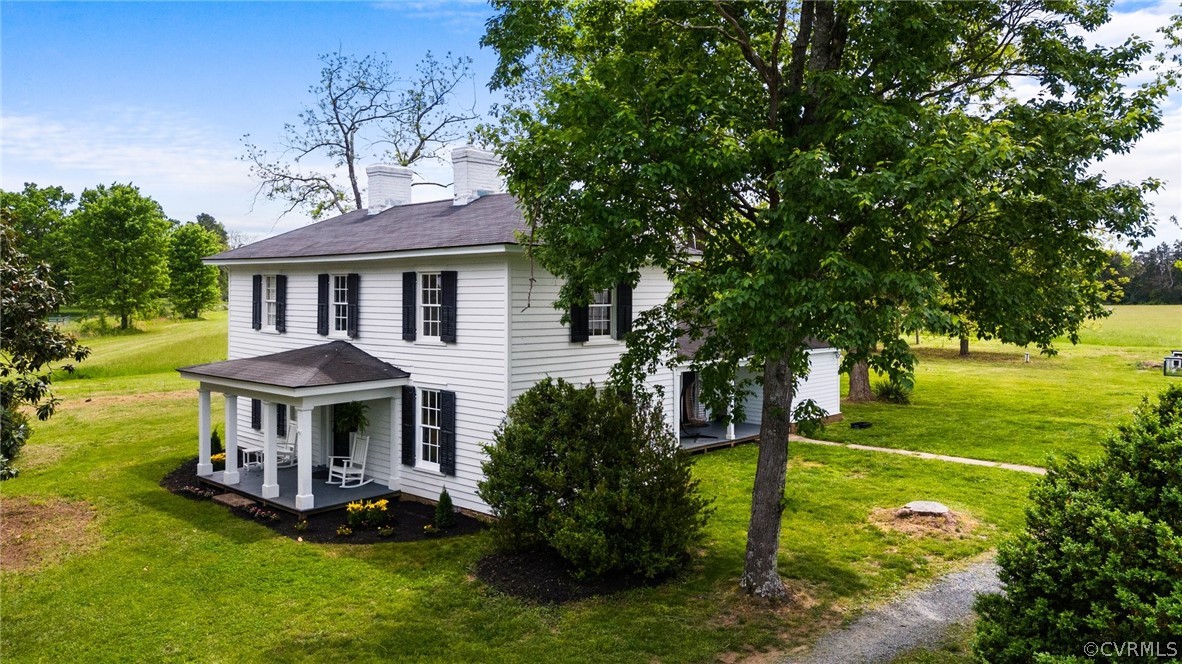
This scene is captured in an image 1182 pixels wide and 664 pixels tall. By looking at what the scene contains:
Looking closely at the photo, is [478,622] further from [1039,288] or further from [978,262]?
[1039,288]

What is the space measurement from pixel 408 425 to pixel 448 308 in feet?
9.38

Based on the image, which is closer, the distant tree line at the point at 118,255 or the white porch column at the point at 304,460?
the white porch column at the point at 304,460

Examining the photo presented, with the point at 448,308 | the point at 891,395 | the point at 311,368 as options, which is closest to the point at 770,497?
the point at 448,308

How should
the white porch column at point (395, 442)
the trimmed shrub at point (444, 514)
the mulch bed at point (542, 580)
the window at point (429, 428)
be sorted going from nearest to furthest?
the mulch bed at point (542, 580) → the trimmed shrub at point (444, 514) → the window at point (429, 428) → the white porch column at point (395, 442)

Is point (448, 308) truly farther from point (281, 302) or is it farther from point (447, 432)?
point (281, 302)

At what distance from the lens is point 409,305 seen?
51.9 feet

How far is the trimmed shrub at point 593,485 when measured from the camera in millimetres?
10617

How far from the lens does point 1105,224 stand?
909cm

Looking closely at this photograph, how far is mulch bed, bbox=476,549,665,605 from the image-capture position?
10601mm

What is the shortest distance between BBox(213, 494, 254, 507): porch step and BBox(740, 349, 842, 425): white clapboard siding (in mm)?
13920

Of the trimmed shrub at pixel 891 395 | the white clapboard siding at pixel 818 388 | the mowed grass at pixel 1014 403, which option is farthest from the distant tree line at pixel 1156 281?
the white clapboard siding at pixel 818 388

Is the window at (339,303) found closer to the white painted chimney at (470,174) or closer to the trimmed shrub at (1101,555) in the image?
the white painted chimney at (470,174)

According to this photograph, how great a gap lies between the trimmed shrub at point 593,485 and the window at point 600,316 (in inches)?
163

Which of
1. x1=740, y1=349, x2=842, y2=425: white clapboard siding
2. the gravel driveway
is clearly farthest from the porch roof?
x1=740, y1=349, x2=842, y2=425: white clapboard siding
